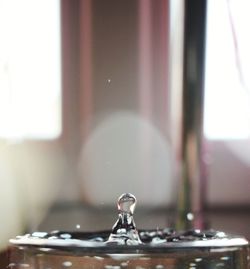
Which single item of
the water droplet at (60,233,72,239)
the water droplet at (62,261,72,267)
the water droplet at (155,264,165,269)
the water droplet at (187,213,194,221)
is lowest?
the water droplet at (187,213,194,221)

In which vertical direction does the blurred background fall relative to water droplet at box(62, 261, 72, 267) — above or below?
above

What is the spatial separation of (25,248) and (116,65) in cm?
32

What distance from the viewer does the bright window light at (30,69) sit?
0.74 m

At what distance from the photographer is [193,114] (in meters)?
0.73

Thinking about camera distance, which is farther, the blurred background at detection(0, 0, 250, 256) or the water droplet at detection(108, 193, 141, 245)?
the blurred background at detection(0, 0, 250, 256)

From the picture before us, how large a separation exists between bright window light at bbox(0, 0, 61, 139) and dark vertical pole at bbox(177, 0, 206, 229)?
0.57 ft

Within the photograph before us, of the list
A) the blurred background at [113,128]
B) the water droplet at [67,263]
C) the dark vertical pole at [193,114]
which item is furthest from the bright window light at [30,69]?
the water droplet at [67,263]

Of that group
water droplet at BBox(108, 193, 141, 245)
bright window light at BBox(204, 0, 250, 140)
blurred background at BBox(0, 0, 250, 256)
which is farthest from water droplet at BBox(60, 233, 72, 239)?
bright window light at BBox(204, 0, 250, 140)

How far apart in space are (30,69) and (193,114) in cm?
23

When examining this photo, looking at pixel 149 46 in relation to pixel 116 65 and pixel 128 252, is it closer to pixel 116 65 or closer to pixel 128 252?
pixel 116 65

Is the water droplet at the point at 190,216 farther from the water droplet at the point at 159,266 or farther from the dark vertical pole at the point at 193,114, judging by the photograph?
the water droplet at the point at 159,266

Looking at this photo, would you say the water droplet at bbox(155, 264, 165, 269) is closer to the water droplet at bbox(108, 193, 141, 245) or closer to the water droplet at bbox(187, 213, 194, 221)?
the water droplet at bbox(108, 193, 141, 245)

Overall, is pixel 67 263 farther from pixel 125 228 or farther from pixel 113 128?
pixel 113 128

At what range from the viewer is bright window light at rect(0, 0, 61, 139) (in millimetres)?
743
